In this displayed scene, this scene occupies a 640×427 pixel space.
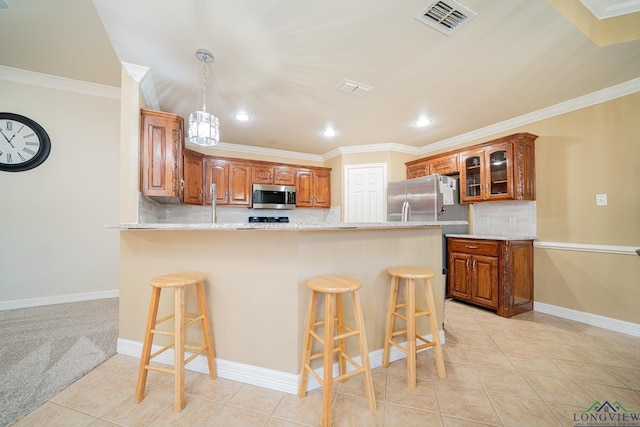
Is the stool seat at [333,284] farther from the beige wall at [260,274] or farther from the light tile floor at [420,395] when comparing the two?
the light tile floor at [420,395]

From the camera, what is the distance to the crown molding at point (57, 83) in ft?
9.28

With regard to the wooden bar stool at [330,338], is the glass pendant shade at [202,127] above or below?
above

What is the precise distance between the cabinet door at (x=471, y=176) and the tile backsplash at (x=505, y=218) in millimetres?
265

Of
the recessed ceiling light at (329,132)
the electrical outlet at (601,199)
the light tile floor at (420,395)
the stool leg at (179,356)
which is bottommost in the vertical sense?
the light tile floor at (420,395)

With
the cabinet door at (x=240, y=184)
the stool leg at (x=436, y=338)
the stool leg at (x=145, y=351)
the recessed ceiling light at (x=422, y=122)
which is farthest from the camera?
the cabinet door at (x=240, y=184)

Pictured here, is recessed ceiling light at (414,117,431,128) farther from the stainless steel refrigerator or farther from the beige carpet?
the beige carpet

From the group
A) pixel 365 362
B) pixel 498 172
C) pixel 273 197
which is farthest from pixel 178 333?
pixel 498 172

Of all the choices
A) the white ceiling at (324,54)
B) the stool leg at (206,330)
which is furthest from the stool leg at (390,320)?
the white ceiling at (324,54)

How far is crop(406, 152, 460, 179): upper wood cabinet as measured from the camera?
12.4 ft

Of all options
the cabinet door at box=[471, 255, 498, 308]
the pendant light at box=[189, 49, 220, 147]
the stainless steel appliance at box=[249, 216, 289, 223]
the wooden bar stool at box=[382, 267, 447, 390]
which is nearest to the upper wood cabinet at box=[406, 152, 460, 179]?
the cabinet door at box=[471, 255, 498, 308]

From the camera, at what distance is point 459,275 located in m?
3.26

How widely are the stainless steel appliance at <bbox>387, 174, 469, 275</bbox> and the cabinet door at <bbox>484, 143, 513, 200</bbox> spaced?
42 cm

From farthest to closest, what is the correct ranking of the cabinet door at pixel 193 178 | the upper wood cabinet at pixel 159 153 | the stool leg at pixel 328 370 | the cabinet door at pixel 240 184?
the cabinet door at pixel 240 184
the cabinet door at pixel 193 178
the upper wood cabinet at pixel 159 153
the stool leg at pixel 328 370

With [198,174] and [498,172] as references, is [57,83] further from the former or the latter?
[498,172]
